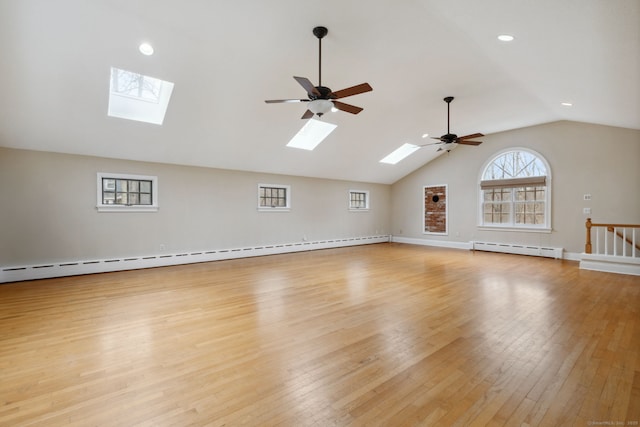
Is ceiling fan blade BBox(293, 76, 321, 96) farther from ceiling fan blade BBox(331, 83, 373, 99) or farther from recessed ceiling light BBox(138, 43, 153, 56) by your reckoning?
recessed ceiling light BBox(138, 43, 153, 56)

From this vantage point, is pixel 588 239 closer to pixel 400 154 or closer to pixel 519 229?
pixel 519 229

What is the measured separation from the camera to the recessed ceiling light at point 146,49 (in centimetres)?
361

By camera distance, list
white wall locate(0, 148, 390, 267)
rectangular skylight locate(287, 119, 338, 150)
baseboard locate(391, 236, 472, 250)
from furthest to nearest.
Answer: baseboard locate(391, 236, 472, 250) → rectangular skylight locate(287, 119, 338, 150) → white wall locate(0, 148, 390, 267)

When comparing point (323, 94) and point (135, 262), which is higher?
point (323, 94)

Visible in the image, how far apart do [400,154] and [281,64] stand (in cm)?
574

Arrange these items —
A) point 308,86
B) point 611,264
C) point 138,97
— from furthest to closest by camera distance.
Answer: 1. point 611,264
2. point 138,97
3. point 308,86

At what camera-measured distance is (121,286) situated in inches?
187

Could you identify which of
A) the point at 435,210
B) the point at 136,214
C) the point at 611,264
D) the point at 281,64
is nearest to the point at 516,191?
the point at 435,210

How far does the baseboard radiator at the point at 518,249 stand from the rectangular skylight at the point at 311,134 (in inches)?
220

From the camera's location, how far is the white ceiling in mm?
3014

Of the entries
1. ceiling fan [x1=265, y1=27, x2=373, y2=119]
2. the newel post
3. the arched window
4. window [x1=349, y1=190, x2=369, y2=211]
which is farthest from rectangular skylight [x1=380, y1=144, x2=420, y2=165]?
ceiling fan [x1=265, y1=27, x2=373, y2=119]

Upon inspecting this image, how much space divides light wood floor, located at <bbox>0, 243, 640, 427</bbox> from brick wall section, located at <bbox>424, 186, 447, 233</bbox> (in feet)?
15.6

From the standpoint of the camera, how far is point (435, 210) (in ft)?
32.1

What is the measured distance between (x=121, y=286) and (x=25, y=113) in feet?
9.52
